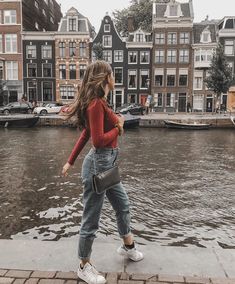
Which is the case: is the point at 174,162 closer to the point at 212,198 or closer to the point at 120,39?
the point at 212,198

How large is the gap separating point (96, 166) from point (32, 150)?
13.2 m

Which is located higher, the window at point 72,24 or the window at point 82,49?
the window at point 72,24

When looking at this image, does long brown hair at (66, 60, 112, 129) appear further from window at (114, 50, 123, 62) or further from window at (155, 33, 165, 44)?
window at (155, 33, 165, 44)

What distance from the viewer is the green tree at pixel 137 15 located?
55.1 metres

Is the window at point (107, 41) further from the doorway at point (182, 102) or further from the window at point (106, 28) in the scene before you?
the doorway at point (182, 102)

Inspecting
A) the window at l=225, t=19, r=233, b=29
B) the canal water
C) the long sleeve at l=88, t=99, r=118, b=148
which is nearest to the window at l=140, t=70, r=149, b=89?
the window at l=225, t=19, r=233, b=29

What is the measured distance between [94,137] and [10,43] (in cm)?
4622

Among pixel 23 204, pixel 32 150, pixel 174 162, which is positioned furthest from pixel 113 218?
pixel 32 150

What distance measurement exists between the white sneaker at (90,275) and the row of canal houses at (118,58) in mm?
42536

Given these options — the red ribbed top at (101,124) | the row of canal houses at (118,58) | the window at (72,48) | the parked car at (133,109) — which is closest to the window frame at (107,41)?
Answer: the row of canal houses at (118,58)

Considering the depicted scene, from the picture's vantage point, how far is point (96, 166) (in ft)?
10.7

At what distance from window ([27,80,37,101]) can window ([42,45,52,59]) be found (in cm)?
365

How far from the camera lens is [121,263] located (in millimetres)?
3488

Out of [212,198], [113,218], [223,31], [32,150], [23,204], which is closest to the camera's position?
[113,218]
